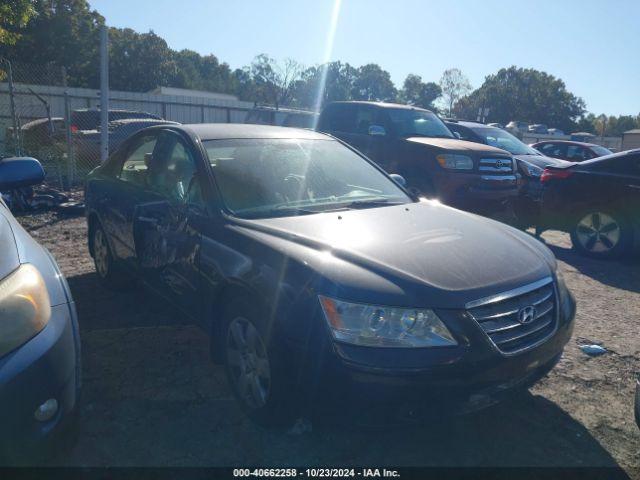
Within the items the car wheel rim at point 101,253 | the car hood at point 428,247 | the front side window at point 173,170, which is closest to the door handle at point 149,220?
the front side window at point 173,170

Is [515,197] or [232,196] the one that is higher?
[232,196]

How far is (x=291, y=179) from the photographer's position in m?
3.51

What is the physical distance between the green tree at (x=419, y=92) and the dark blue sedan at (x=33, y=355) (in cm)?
9144

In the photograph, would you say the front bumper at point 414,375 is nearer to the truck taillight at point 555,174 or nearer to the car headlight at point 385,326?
the car headlight at point 385,326

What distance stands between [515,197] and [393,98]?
88.6 metres

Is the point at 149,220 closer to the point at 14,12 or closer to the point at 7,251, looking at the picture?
the point at 7,251

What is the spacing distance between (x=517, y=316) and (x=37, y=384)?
6.98 ft

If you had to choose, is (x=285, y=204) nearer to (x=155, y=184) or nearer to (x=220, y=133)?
(x=220, y=133)

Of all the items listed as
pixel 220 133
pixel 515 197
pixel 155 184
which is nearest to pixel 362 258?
pixel 220 133

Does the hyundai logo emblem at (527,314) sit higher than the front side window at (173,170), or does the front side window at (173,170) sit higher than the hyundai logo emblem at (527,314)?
the front side window at (173,170)

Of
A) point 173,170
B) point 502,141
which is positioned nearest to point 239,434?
point 173,170

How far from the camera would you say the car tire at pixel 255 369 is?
250 cm

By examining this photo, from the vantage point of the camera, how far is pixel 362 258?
2.53 meters

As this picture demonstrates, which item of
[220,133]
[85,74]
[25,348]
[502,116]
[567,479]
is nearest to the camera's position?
[25,348]
